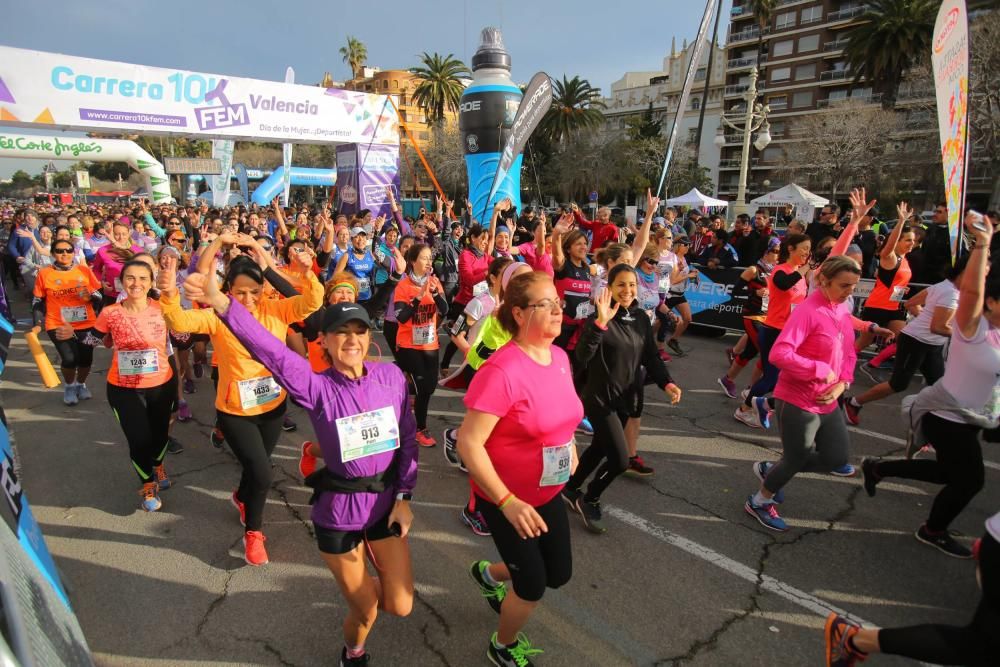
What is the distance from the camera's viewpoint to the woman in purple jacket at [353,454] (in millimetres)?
2279

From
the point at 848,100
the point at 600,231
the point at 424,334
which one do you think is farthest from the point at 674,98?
the point at 424,334

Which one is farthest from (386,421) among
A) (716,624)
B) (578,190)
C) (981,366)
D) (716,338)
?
(578,190)

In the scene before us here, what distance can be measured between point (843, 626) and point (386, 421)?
7.07 feet

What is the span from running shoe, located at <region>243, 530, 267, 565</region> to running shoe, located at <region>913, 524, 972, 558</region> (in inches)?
166

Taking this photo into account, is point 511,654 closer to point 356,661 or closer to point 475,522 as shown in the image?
point 356,661

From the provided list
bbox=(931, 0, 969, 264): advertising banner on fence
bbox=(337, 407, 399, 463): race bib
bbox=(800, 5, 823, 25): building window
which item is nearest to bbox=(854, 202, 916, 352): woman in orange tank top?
bbox=(931, 0, 969, 264): advertising banner on fence

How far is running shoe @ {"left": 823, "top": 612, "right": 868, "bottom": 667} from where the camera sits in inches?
88.4

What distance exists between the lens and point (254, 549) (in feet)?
10.8

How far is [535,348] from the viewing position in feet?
7.84

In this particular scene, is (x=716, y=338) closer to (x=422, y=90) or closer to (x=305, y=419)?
(x=305, y=419)

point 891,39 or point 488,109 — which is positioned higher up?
point 891,39

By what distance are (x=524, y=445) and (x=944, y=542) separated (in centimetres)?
311

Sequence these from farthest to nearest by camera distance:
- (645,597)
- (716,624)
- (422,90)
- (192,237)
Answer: (422,90)
(192,237)
(645,597)
(716,624)

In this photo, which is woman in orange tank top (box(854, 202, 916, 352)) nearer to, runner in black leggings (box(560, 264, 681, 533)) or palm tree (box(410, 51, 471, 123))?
runner in black leggings (box(560, 264, 681, 533))
